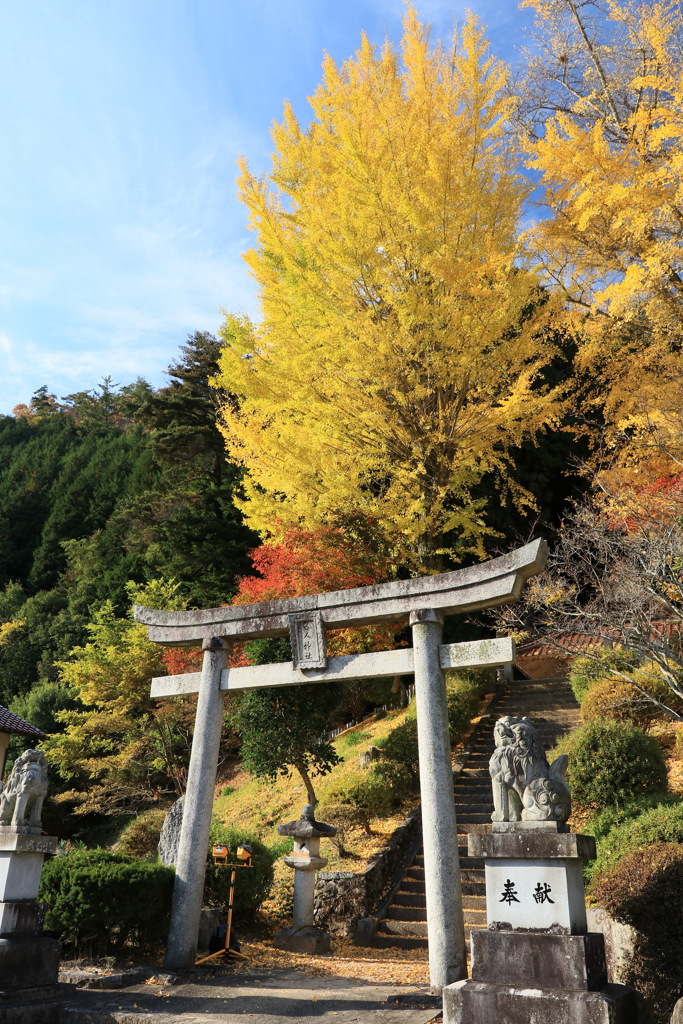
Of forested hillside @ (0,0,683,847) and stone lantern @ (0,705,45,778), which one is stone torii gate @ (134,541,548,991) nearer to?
forested hillside @ (0,0,683,847)

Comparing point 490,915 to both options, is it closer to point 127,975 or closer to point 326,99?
point 127,975

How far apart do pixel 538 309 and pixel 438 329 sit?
6.62ft

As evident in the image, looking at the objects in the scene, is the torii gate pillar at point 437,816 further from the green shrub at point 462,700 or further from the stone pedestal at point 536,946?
the green shrub at point 462,700

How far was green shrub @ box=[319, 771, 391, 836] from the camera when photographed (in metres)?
11.0

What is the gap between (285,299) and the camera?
10.8m

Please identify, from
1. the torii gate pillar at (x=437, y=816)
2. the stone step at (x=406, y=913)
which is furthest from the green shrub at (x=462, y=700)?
the torii gate pillar at (x=437, y=816)

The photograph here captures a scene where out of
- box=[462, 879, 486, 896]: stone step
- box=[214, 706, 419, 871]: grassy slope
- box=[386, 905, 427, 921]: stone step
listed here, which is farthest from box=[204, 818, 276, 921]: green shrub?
box=[462, 879, 486, 896]: stone step

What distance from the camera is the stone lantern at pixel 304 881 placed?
26.5 feet

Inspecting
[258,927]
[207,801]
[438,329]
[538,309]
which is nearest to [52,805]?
[258,927]

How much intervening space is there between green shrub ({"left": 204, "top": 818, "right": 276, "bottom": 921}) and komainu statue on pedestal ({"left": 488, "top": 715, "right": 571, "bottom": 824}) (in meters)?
4.94

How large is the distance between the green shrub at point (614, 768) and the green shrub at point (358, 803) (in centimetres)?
378

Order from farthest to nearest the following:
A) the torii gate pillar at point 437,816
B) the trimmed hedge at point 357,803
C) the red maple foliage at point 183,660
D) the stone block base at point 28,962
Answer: the red maple foliage at point 183,660 → the trimmed hedge at point 357,803 → the torii gate pillar at point 437,816 → the stone block base at point 28,962

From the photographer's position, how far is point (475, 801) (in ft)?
35.5

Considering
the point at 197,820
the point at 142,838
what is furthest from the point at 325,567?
the point at 142,838
